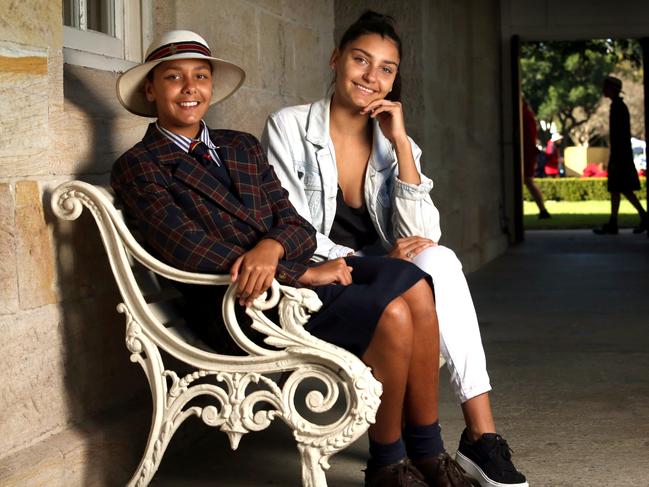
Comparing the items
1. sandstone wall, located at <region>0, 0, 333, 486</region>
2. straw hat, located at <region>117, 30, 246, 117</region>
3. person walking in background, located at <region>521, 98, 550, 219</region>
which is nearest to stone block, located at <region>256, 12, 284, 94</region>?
A: sandstone wall, located at <region>0, 0, 333, 486</region>

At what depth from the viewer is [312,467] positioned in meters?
2.91

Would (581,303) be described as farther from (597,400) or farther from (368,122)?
(368,122)

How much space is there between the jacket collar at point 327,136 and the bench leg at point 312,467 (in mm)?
1132

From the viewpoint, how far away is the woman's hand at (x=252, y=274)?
9.39 ft

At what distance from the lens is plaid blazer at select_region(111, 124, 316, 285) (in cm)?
295

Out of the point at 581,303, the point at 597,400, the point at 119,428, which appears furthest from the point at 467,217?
the point at 119,428

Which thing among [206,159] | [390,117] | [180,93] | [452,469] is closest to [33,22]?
[180,93]

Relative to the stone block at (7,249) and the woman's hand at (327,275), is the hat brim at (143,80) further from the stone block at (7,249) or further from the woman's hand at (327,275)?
the woman's hand at (327,275)

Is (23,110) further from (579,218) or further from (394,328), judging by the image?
(579,218)

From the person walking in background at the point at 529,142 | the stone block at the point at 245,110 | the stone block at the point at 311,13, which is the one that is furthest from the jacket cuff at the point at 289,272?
the person walking in background at the point at 529,142

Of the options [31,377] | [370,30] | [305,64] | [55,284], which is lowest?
[31,377]

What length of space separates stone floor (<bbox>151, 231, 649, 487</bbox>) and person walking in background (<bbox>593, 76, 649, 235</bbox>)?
Result: 16.8 ft

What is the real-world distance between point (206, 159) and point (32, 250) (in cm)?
55

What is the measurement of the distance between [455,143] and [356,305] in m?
6.20
